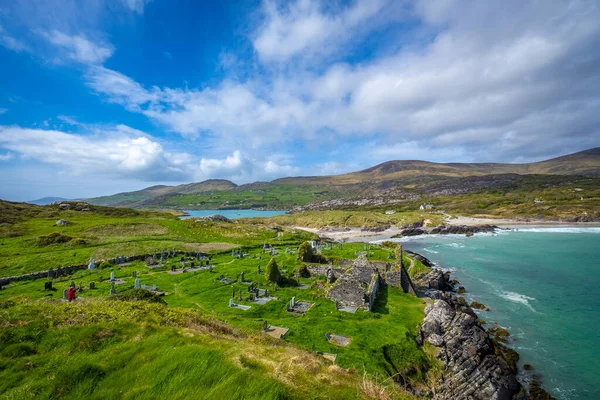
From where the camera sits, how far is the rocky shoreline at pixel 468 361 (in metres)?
19.1

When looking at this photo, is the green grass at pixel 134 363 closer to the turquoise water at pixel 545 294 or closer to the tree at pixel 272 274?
the tree at pixel 272 274

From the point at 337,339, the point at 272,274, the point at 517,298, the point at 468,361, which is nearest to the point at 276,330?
the point at 337,339

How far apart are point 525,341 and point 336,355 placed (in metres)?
24.2

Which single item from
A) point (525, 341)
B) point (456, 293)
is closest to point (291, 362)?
point (525, 341)

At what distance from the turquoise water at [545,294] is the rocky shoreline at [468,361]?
3329mm

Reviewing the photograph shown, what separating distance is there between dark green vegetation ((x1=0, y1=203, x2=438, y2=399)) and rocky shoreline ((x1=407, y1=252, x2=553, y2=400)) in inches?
51.1

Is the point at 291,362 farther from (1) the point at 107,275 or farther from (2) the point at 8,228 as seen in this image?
(2) the point at 8,228

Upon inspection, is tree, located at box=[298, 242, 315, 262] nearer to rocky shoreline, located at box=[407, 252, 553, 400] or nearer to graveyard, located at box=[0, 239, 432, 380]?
graveyard, located at box=[0, 239, 432, 380]

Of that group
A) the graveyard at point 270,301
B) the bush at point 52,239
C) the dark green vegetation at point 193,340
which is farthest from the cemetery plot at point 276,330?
the bush at point 52,239

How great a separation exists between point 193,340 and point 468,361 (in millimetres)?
21345

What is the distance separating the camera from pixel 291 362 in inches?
375

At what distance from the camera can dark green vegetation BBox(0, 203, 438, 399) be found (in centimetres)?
781

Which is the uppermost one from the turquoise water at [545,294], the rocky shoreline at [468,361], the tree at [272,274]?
the tree at [272,274]

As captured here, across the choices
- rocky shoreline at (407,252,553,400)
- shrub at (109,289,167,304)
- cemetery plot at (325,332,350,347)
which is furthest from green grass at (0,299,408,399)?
rocky shoreline at (407,252,553,400)
